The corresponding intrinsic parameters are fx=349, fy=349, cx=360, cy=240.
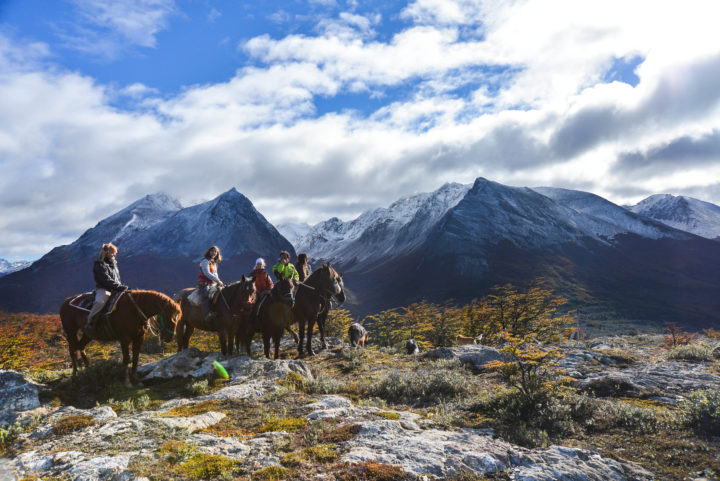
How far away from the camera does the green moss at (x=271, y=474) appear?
4.24 metres

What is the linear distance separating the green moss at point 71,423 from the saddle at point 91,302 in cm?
380

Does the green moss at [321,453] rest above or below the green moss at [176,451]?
below

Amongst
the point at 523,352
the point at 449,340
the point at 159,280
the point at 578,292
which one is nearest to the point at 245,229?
the point at 159,280

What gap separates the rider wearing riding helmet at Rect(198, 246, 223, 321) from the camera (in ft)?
39.4

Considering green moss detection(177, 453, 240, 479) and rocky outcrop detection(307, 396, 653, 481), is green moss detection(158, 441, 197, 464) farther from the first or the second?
rocky outcrop detection(307, 396, 653, 481)

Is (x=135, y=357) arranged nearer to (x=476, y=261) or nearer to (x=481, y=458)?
(x=481, y=458)

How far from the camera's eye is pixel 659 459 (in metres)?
5.16

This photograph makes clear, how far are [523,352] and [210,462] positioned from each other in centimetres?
658

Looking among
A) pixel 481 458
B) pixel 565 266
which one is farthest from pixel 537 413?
pixel 565 266

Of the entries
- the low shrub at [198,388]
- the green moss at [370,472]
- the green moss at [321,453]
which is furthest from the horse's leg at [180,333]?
the green moss at [370,472]

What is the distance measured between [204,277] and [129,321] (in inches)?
118

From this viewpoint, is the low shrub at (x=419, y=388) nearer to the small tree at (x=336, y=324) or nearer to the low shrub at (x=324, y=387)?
the low shrub at (x=324, y=387)

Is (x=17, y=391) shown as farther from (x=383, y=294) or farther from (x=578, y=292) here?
(x=383, y=294)

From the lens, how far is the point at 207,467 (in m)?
4.43
